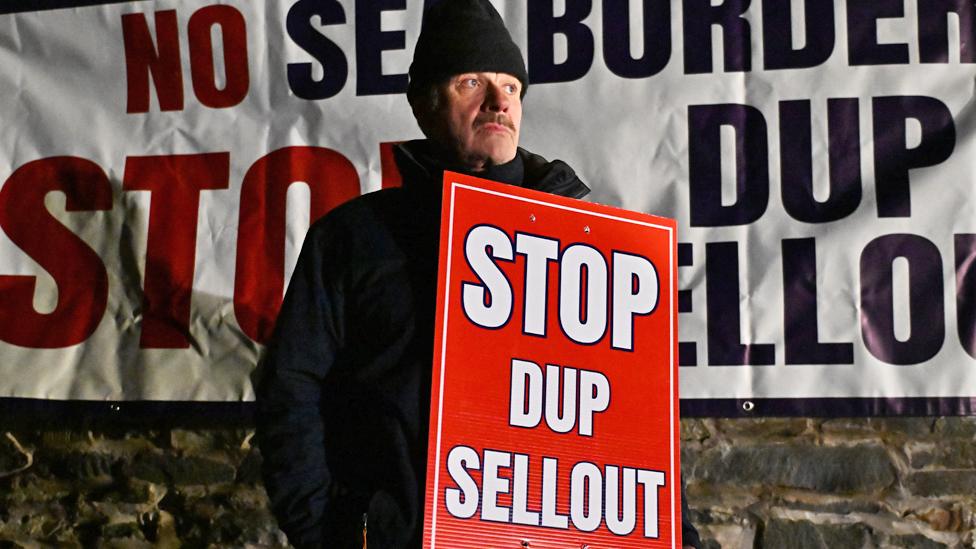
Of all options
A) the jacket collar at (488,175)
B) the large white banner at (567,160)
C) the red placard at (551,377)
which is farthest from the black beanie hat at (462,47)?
the large white banner at (567,160)

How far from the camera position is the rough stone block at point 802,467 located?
112 inches

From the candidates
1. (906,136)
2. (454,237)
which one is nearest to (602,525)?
(454,237)

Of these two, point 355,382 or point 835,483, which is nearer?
point 355,382

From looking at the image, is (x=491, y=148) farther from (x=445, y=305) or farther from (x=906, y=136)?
(x=906, y=136)

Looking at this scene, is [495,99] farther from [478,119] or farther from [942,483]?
[942,483]

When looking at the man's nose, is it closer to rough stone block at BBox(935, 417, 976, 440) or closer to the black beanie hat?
the black beanie hat

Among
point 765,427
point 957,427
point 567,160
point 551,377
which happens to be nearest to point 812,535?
point 765,427

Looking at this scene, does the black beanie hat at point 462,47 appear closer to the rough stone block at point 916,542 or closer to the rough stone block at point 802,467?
the rough stone block at point 802,467

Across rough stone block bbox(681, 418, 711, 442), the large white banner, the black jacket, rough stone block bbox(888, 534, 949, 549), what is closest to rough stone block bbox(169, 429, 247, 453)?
the large white banner

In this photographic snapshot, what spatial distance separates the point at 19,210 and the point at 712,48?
1741 millimetres

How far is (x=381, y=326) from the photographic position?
1.74 meters

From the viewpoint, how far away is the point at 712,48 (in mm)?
2994

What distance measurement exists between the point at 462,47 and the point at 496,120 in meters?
0.14

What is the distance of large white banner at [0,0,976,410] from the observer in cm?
284
